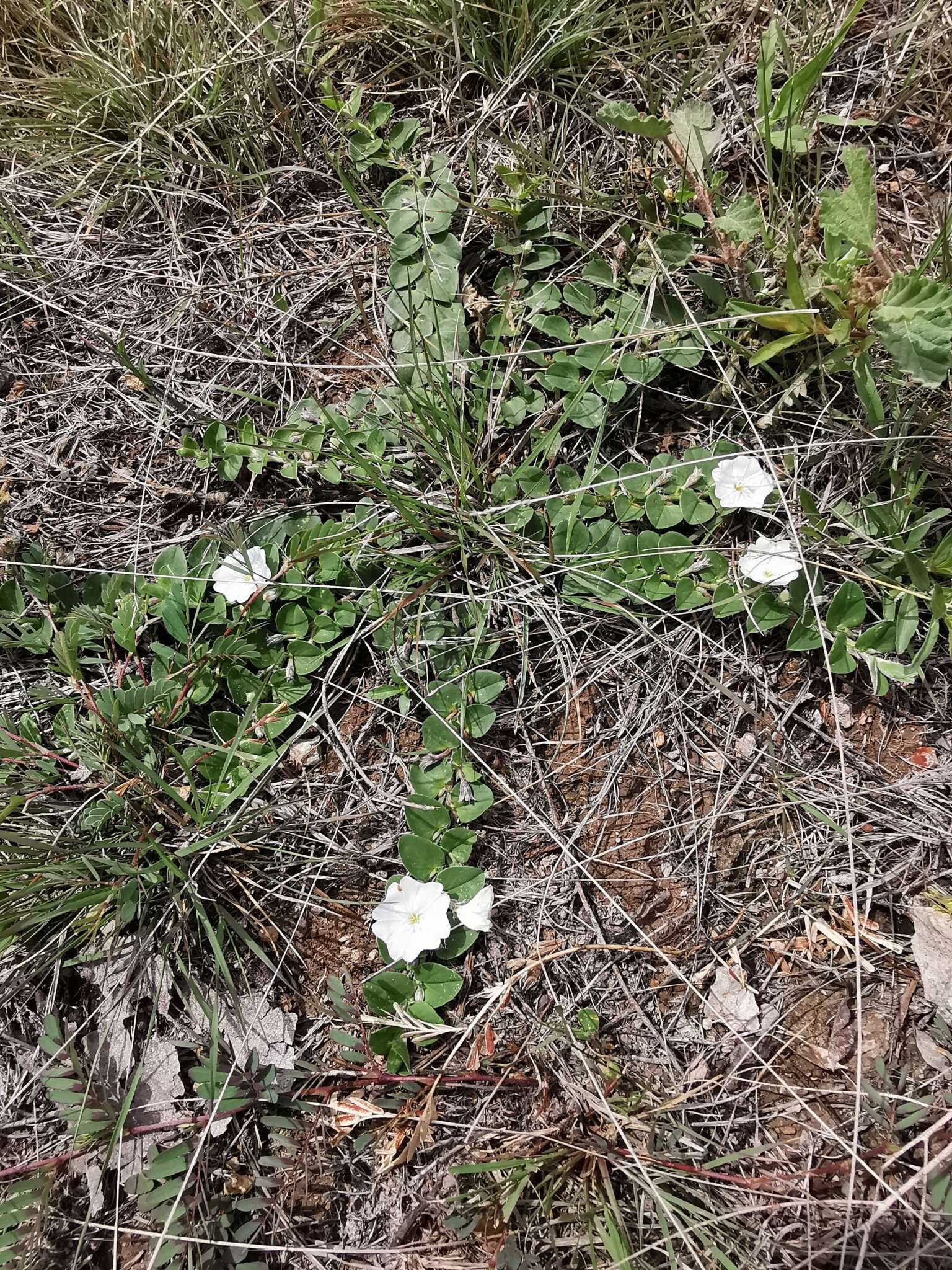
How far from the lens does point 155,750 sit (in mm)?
1865

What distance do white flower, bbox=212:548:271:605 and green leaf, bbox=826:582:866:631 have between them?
4.27ft

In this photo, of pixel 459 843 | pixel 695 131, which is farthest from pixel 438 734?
pixel 695 131

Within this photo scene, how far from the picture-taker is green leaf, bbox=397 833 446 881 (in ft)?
5.56

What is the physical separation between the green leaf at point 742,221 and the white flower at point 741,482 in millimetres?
546

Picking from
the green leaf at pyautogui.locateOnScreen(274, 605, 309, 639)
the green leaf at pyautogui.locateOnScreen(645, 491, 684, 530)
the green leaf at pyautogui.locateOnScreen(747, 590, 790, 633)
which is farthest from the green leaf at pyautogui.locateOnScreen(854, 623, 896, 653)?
the green leaf at pyautogui.locateOnScreen(274, 605, 309, 639)

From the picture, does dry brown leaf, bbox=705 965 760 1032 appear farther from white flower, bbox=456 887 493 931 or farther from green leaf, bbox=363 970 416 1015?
Result: green leaf, bbox=363 970 416 1015

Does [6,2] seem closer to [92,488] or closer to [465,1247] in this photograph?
[92,488]

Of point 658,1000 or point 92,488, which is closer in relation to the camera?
point 658,1000

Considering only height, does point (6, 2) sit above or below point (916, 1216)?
above

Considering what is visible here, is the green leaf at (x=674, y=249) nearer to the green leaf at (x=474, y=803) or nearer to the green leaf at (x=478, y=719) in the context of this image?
the green leaf at (x=478, y=719)

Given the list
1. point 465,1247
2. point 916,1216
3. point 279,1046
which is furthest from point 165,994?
point 916,1216

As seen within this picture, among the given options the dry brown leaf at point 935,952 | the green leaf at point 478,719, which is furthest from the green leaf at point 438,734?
the dry brown leaf at point 935,952

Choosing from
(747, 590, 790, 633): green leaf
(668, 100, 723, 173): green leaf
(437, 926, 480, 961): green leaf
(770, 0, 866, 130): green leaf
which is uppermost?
(770, 0, 866, 130): green leaf

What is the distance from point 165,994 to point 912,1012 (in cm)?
164
